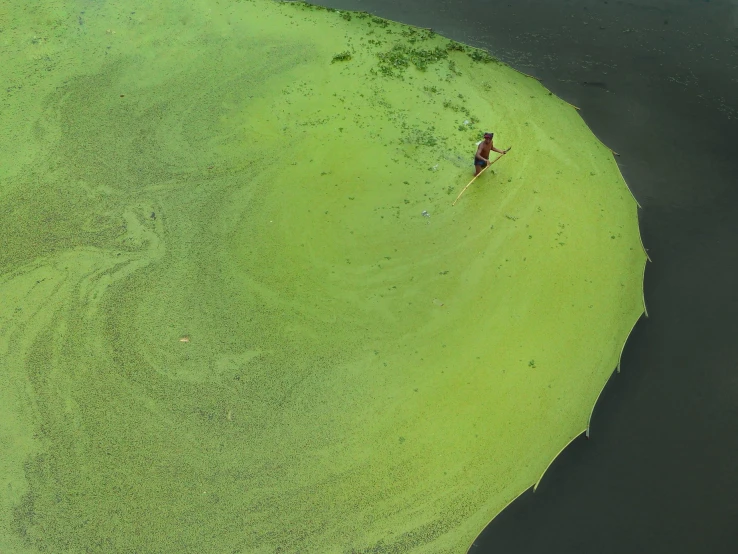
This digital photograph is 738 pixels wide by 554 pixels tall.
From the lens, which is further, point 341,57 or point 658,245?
point 341,57

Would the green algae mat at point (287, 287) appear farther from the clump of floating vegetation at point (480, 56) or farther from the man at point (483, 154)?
the man at point (483, 154)

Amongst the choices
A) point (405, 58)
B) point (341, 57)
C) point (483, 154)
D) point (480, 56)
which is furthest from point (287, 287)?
point (480, 56)

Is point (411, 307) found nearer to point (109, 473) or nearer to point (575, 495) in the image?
point (575, 495)

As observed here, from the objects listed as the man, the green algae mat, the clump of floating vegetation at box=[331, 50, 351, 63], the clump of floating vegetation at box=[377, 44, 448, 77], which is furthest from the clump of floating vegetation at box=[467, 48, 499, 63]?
the man

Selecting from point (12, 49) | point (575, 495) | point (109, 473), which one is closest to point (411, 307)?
point (575, 495)

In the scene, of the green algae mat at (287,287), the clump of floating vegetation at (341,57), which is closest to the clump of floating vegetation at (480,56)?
the green algae mat at (287,287)

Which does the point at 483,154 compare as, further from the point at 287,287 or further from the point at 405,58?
the point at 287,287

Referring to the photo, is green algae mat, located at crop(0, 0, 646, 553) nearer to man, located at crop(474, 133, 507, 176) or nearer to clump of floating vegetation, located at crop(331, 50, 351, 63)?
clump of floating vegetation, located at crop(331, 50, 351, 63)

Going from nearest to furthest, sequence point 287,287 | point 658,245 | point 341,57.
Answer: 1. point 287,287
2. point 658,245
3. point 341,57
